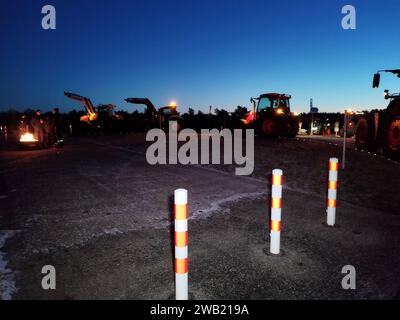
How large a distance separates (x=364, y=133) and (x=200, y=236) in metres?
11.1

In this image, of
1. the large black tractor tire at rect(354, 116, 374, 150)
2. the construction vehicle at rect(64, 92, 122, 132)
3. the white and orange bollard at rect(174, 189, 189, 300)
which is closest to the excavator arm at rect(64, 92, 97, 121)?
the construction vehicle at rect(64, 92, 122, 132)

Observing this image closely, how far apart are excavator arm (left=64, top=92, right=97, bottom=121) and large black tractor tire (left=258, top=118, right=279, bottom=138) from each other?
51.4 feet

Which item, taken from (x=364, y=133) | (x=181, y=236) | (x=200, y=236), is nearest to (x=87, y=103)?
(x=364, y=133)

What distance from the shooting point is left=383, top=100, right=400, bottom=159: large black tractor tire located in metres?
10.3

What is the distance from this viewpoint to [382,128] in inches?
435

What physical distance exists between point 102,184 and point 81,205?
5.70ft

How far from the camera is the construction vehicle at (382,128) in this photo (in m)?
10.4

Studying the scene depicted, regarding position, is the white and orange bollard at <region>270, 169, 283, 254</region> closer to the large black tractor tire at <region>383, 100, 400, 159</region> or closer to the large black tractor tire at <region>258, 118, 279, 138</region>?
the large black tractor tire at <region>383, 100, 400, 159</region>

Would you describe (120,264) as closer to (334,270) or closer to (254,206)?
(334,270)

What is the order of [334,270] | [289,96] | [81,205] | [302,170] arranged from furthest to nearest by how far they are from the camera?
[289,96] → [302,170] → [81,205] → [334,270]

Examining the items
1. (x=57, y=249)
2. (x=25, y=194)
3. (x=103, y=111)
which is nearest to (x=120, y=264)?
(x=57, y=249)

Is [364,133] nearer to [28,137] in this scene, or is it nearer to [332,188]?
[332,188]

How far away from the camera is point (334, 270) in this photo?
11.8ft

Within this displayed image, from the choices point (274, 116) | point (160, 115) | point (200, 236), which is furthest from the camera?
point (160, 115)
